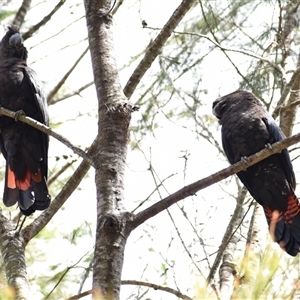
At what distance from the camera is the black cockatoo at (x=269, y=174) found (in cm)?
383

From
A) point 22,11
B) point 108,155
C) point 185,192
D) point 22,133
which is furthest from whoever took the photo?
point 22,11

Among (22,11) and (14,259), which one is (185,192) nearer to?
(14,259)

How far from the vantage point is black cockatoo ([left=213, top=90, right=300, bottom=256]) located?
3834 mm

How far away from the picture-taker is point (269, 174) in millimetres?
3969

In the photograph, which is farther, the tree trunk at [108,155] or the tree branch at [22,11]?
the tree branch at [22,11]

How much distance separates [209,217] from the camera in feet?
14.4

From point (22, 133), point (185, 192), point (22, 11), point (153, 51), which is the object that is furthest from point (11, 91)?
point (185, 192)

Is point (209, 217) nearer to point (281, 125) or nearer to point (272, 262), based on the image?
point (281, 125)

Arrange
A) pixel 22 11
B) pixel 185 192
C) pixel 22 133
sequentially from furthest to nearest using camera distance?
1. pixel 22 11
2. pixel 22 133
3. pixel 185 192

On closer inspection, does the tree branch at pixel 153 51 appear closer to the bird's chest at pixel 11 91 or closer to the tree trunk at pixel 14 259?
the tree trunk at pixel 14 259

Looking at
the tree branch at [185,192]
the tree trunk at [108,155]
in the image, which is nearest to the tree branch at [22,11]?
the tree trunk at [108,155]

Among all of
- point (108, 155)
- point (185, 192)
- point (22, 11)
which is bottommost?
point (185, 192)

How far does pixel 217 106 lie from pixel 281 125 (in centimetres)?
46

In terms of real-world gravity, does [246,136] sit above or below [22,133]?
below
